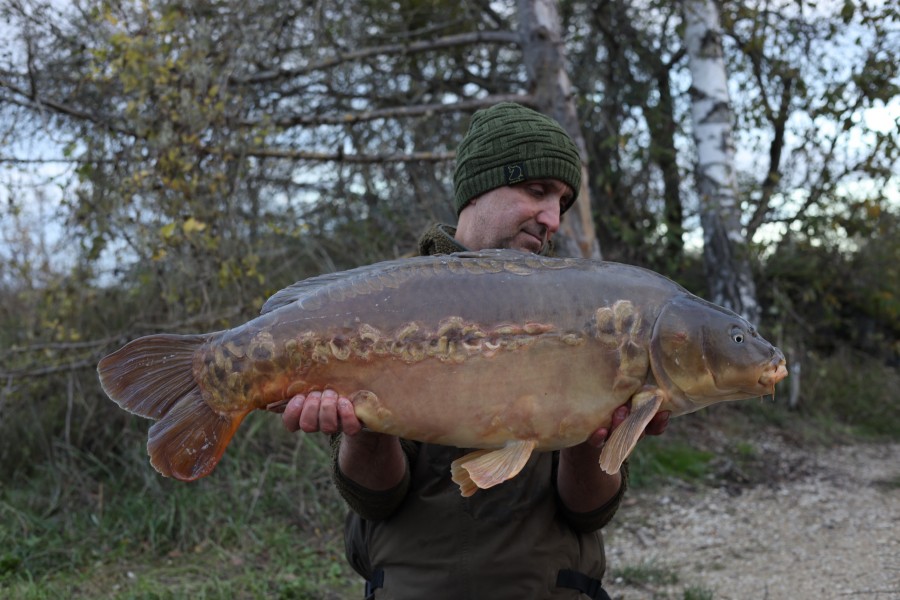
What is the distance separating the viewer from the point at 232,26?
5.65m

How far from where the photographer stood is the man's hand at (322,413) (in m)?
1.92

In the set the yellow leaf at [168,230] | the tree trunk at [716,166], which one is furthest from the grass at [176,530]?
the tree trunk at [716,166]

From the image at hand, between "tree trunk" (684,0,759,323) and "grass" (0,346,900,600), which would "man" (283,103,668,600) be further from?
"tree trunk" (684,0,759,323)

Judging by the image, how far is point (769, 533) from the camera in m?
4.85

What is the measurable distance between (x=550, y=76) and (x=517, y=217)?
3586 mm

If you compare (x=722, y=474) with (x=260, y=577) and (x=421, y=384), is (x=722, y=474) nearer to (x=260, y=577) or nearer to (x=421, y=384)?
(x=260, y=577)

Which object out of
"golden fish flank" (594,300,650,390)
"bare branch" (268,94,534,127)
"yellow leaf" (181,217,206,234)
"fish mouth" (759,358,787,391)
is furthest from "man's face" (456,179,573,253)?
"bare branch" (268,94,534,127)

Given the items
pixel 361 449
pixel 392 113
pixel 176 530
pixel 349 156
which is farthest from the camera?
pixel 392 113

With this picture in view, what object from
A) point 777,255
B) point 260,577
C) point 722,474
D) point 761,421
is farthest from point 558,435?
point 777,255

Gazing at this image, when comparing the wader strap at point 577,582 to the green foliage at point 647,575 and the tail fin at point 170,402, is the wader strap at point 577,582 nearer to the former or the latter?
the tail fin at point 170,402

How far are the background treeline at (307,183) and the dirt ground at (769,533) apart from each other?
133 cm

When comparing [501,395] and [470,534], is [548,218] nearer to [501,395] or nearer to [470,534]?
[501,395]

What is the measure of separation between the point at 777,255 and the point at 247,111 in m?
5.00

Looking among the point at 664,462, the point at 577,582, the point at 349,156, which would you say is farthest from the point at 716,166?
the point at 577,582
